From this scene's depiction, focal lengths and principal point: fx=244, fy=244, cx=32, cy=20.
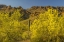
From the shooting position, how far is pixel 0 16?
96.2ft

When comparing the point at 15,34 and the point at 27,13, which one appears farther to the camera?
the point at 27,13

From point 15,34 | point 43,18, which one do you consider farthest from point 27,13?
point 15,34

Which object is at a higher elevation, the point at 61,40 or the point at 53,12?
the point at 53,12

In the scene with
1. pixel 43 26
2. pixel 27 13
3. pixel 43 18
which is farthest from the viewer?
pixel 27 13

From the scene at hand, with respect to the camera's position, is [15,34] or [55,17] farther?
[55,17]

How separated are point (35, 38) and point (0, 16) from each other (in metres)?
5.24

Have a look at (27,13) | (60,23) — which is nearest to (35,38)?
(60,23)

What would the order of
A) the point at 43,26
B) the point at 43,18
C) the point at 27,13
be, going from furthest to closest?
the point at 27,13, the point at 43,18, the point at 43,26

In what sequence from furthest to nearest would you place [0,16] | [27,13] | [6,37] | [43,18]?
[27,13], [43,18], [0,16], [6,37]

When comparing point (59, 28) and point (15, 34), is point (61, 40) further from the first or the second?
point (15, 34)

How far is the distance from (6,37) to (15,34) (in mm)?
1606

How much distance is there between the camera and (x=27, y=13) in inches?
3280

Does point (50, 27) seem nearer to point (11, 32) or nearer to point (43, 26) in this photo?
point (43, 26)

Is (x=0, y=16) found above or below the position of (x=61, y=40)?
above
